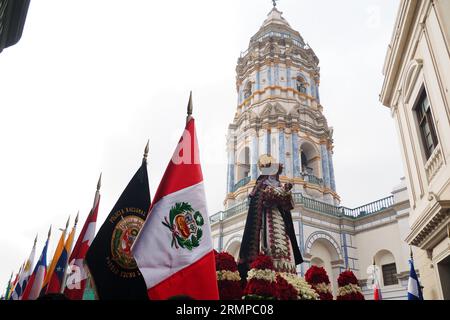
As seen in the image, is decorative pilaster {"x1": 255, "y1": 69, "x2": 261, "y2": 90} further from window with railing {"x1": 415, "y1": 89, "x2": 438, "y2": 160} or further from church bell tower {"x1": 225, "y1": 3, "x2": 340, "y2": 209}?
window with railing {"x1": 415, "y1": 89, "x2": 438, "y2": 160}

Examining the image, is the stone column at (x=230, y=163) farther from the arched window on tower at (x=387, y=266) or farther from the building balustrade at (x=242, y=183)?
the arched window on tower at (x=387, y=266)

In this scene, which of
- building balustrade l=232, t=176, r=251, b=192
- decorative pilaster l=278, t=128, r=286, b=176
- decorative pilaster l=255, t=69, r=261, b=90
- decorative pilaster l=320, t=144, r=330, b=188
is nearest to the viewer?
decorative pilaster l=278, t=128, r=286, b=176

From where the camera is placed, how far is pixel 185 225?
431 centimetres

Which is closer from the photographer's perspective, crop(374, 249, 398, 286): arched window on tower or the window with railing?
the window with railing

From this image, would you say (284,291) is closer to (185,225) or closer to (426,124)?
(185,225)

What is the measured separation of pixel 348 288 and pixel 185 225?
344 cm

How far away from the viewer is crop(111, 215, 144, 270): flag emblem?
534cm

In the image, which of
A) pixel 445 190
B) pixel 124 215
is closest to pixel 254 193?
pixel 124 215

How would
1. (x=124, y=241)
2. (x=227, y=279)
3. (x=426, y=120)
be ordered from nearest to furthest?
1. (x=124, y=241)
2. (x=227, y=279)
3. (x=426, y=120)

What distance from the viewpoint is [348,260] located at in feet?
63.2

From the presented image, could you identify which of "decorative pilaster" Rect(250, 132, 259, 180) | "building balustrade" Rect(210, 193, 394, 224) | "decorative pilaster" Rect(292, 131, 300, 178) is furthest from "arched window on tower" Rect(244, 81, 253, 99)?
"building balustrade" Rect(210, 193, 394, 224)

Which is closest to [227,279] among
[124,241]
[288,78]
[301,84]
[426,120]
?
[124,241]

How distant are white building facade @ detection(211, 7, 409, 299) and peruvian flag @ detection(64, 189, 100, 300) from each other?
39.1ft
